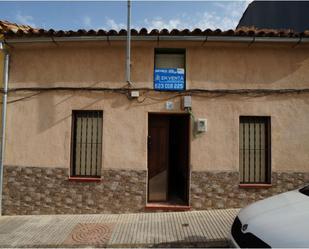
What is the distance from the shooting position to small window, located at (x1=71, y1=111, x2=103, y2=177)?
6836 mm

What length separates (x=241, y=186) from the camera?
21.9 ft

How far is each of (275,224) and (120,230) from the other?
3.37 meters

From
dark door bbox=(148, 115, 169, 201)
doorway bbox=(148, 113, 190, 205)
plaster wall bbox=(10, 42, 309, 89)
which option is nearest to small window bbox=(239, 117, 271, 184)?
plaster wall bbox=(10, 42, 309, 89)

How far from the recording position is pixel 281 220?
3125 mm

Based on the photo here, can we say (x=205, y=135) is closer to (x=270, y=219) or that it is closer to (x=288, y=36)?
(x=288, y=36)

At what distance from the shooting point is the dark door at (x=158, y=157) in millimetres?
6984

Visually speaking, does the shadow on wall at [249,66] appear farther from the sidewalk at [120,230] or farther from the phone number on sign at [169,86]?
the sidewalk at [120,230]

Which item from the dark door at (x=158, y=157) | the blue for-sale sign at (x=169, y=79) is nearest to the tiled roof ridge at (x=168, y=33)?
the blue for-sale sign at (x=169, y=79)

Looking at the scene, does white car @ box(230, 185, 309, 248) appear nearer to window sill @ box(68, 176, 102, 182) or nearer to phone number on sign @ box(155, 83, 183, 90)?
phone number on sign @ box(155, 83, 183, 90)

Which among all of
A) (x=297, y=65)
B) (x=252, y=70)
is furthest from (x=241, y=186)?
(x=297, y=65)

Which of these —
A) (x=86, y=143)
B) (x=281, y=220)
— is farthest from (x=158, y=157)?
(x=281, y=220)

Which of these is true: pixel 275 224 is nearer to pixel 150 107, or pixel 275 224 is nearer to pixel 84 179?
pixel 150 107

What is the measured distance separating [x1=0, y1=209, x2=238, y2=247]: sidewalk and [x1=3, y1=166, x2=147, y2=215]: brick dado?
196 millimetres

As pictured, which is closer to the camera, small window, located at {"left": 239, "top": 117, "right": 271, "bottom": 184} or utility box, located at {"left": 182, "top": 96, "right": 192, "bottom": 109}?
utility box, located at {"left": 182, "top": 96, "right": 192, "bottom": 109}
